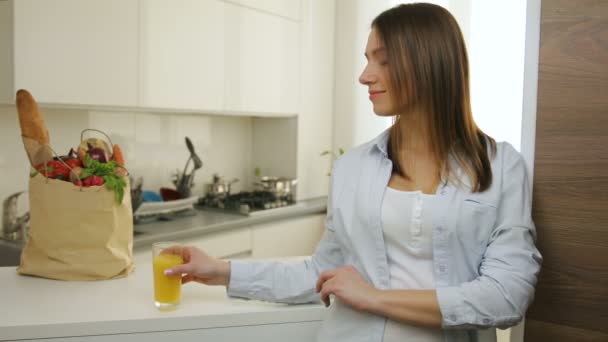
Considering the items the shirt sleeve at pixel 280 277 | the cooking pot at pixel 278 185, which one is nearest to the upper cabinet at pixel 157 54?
the cooking pot at pixel 278 185

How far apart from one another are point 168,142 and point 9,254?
4.09 ft

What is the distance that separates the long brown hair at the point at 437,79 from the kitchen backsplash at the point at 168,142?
2021mm

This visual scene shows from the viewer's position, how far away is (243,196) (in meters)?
3.60

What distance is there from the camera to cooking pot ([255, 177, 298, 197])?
12.0 ft

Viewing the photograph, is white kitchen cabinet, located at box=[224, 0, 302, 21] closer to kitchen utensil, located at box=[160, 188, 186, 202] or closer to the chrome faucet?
kitchen utensil, located at box=[160, 188, 186, 202]

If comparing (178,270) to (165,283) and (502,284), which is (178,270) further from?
(502,284)

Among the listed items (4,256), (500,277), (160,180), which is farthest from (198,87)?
(500,277)

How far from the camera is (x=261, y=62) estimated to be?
3.46 metres

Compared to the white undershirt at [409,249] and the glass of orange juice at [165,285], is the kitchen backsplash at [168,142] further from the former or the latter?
the white undershirt at [409,249]

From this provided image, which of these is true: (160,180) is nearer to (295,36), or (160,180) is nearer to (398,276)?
(295,36)

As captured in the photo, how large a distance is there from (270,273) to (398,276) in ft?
0.96

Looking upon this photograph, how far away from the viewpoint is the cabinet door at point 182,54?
108 inches

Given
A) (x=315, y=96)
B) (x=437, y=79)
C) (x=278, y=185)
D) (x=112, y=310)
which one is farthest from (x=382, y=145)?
(x=315, y=96)

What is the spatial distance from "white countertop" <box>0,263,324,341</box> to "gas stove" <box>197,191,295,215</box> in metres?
1.82
